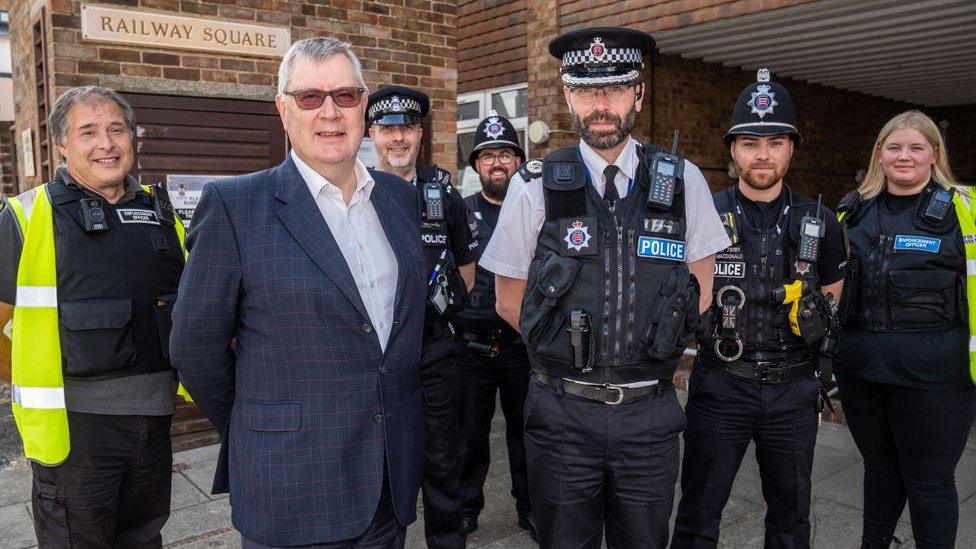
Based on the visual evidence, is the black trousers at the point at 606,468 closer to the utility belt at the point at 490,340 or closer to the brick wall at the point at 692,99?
the utility belt at the point at 490,340

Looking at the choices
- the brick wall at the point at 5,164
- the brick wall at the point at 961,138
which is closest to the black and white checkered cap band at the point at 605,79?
the brick wall at the point at 5,164

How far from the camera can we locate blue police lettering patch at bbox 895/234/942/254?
10.4 ft

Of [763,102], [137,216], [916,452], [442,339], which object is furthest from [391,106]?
[916,452]

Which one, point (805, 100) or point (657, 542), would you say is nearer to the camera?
point (657, 542)

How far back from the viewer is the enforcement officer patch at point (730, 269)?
3023 millimetres

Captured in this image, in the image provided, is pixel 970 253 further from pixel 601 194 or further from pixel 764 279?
pixel 601 194

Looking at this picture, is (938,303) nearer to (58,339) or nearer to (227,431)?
(227,431)

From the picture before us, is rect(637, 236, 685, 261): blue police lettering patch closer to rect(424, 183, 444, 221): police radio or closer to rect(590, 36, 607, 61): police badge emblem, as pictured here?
rect(590, 36, 607, 61): police badge emblem

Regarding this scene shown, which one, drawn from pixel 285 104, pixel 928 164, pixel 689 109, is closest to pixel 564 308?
pixel 285 104

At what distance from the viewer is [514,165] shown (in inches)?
168

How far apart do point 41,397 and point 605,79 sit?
224 cm

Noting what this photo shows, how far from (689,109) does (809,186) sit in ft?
10.2

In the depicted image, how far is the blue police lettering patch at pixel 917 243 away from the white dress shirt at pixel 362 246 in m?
2.34

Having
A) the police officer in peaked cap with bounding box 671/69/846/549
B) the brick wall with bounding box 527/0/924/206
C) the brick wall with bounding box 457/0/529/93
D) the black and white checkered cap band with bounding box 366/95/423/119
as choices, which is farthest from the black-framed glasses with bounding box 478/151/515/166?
the brick wall with bounding box 457/0/529/93
